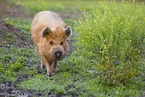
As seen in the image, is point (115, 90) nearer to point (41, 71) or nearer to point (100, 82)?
point (100, 82)

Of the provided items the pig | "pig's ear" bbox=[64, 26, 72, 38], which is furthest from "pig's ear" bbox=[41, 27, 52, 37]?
"pig's ear" bbox=[64, 26, 72, 38]

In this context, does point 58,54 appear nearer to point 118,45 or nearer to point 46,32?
point 46,32

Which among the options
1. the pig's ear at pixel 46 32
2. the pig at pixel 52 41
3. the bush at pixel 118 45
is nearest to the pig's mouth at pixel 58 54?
the pig at pixel 52 41

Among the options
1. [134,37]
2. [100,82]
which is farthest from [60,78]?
[134,37]

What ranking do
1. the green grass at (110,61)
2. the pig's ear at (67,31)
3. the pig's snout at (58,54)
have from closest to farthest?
the green grass at (110,61) → the pig's snout at (58,54) → the pig's ear at (67,31)

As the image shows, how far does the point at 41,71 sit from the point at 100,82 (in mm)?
2030

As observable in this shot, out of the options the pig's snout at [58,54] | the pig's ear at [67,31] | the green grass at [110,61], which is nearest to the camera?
the green grass at [110,61]

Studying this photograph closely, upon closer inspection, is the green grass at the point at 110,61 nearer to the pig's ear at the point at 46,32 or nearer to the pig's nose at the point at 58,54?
the pig's nose at the point at 58,54

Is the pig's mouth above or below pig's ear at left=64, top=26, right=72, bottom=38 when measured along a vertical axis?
below

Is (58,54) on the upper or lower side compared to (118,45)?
lower

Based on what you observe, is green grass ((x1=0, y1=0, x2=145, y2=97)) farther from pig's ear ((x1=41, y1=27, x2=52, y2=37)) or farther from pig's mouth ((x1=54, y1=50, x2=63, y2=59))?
pig's ear ((x1=41, y1=27, x2=52, y2=37))

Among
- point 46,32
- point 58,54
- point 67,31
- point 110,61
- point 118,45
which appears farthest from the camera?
point 67,31

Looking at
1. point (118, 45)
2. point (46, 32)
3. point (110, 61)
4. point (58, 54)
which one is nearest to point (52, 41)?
point (46, 32)

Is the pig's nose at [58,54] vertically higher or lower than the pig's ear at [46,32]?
lower
